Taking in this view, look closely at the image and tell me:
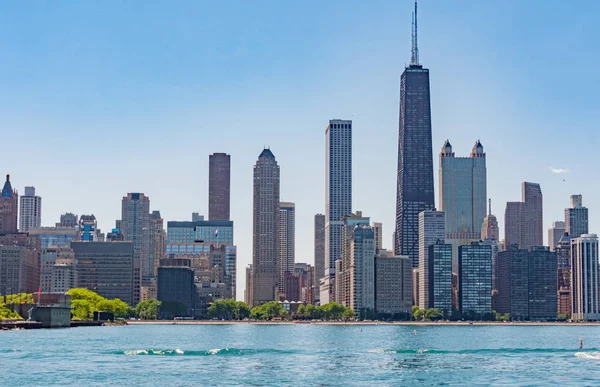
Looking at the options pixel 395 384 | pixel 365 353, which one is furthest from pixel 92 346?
pixel 395 384

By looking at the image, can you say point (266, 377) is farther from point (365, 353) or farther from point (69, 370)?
point (365, 353)

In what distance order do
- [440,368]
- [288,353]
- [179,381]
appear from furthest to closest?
1. [288,353]
2. [440,368]
3. [179,381]

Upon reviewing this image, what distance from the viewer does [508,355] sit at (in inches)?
6294

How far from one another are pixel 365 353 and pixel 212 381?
56.9 metres

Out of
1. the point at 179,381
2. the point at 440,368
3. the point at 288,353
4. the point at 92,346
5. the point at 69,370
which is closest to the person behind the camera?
the point at 179,381

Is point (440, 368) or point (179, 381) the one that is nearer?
point (179, 381)

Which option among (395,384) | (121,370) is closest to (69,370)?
(121,370)

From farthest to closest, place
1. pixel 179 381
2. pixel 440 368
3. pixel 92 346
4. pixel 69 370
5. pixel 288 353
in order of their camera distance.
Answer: pixel 92 346
pixel 288 353
pixel 440 368
pixel 69 370
pixel 179 381

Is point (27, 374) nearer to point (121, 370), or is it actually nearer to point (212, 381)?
point (121, 370)

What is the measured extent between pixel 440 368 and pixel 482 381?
18.0m

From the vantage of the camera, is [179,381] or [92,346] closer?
[179,381]

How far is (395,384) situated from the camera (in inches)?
4355

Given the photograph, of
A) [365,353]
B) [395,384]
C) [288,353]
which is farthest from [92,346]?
[395,384]

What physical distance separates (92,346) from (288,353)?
34951 mm
